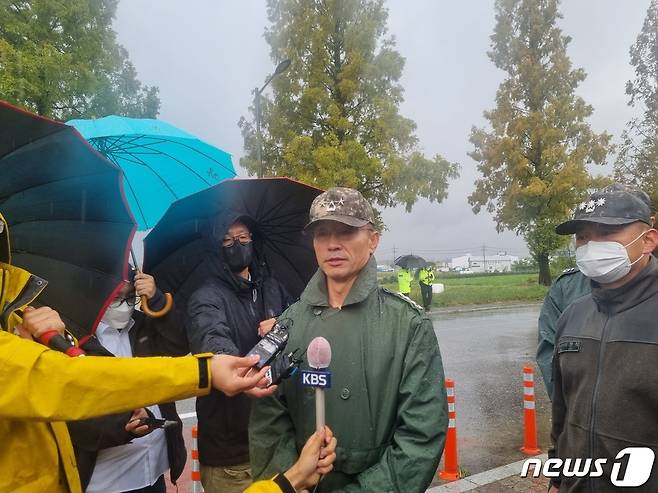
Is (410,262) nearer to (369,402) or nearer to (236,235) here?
(236,235)

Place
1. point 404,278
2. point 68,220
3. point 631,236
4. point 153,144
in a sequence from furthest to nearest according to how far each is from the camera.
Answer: point 404,278
point 153,144
point 631,236
point 68,220

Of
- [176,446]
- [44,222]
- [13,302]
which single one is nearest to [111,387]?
[13,302]

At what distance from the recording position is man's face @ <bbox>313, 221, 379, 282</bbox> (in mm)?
2146

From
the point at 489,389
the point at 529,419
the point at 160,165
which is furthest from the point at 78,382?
the point at 489,389

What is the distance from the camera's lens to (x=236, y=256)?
2.98 meters

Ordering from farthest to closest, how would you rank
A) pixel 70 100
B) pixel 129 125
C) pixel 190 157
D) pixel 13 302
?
pixel 70 100 → pixel 190 157 → pixel 129 125 → pixel 13 302

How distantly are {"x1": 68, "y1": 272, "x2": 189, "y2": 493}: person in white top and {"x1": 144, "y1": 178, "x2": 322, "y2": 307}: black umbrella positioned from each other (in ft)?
0.79

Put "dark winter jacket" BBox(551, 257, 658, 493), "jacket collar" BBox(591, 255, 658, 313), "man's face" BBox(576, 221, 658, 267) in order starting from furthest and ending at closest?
"man's face" BBox(576, 221, 658, 267)
"jacket collar" BBox(591, 255, 658, 313)
"dark winter jacket" BBox(551, 257, 658, 493)

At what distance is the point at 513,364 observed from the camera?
10078 millimetres

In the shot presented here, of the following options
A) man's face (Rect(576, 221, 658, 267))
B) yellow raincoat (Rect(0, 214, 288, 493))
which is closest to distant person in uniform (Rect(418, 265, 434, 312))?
man's face (Rect(576, 221, 658, 267))

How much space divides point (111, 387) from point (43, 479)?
653 mm

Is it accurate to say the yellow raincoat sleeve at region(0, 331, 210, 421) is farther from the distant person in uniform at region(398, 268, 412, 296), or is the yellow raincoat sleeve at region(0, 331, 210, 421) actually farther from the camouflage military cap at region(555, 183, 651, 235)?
the distant person in uniform at region(398, 268, 412, 296)

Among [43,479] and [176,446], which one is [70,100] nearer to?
[176,446]

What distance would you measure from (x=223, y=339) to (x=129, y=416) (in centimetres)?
54
